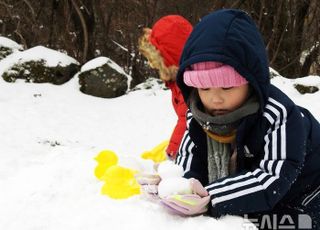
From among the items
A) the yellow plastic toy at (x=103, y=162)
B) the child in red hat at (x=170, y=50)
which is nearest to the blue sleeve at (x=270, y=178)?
the yellow plastic toy at (x=103, y=162)

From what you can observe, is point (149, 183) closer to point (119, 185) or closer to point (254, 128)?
point (119, 185)

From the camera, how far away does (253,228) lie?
153cm

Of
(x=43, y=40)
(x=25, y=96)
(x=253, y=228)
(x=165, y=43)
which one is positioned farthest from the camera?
(x=43, y=40)

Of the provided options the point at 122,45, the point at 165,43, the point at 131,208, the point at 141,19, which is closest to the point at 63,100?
the point at 141,19

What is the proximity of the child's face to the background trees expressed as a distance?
25.9 feet

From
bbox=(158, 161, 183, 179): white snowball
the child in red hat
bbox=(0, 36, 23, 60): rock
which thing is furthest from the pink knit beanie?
bbox=(0, 36, 23, 60): rock

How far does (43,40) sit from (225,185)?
9563mm

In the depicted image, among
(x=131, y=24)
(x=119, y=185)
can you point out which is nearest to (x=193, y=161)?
(x=119, y=185)

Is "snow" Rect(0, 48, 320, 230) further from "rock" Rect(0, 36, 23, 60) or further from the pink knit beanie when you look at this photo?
"rock" Rect(0, 36, 23, 60)

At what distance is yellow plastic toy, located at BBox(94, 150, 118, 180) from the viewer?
2.45 m

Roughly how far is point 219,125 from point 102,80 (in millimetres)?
6066

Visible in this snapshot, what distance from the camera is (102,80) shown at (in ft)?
24.9

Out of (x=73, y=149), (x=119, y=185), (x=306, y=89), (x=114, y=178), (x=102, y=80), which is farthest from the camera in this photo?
(x=102, y=80)

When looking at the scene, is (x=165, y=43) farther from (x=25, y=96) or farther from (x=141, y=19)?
(x=141, y=19)
